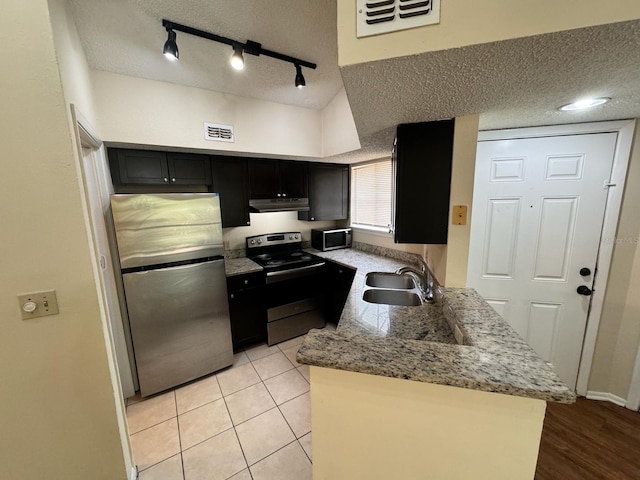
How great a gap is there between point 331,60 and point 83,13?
155 cm

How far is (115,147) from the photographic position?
2.06 metres

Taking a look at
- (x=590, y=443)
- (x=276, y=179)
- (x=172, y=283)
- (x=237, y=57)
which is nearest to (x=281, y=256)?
(x=276, y=179)

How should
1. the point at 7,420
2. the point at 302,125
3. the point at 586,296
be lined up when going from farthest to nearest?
the point at 302,125 → the point at 586,296 → the point at 7,420

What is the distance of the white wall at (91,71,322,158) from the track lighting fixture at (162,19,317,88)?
2.11ft

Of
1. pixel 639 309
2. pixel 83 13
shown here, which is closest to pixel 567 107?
pixel 639 309

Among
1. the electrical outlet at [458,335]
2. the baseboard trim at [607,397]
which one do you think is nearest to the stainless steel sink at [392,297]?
the electrical outlet at [458,335]

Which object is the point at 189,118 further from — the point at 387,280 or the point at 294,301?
the point at 387,280

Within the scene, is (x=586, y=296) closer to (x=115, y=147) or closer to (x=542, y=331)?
(x=542, y=331)

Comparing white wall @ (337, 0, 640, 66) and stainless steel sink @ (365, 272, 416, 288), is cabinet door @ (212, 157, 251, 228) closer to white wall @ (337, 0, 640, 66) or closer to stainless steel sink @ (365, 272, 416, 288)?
stainless steel sink @ (365, 272, 416, 288)

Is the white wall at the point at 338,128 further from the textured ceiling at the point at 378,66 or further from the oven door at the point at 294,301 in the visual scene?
the oven door at the point at 294,301

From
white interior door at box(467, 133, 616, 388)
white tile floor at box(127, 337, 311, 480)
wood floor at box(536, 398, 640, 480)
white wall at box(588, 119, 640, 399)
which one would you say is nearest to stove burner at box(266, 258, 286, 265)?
white tile floor at box(127, 337, 311, 480)

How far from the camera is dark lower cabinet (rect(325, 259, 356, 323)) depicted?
268 centimetres

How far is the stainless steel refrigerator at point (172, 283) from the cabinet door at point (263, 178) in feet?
2.11

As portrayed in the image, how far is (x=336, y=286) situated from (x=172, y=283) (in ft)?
5.54
